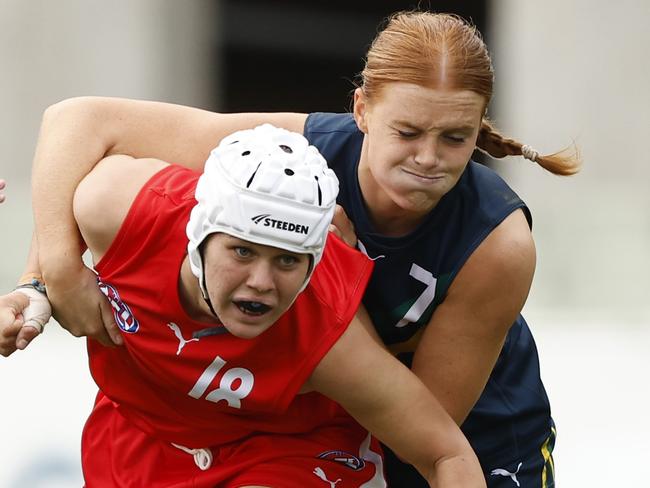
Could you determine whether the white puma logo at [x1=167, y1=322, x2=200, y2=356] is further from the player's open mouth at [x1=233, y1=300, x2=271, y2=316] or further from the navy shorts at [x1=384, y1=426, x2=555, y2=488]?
the navy shorts at [x1=384, y1=426, x2=555, y2=488]

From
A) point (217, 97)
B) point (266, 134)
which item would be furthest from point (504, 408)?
point (217, 97)

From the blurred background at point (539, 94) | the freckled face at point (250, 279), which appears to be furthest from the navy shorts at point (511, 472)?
the blurred background at point (539, 94)

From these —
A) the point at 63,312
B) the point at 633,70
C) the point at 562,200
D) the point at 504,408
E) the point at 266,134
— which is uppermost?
the point at 266,134

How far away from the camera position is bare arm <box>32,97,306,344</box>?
3.00 m

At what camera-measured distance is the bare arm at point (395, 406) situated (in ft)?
9.53

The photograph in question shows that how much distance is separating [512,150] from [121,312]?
1007 mm

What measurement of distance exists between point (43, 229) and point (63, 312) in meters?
0.19

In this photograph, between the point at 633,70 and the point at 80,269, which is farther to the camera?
the point at 633,70

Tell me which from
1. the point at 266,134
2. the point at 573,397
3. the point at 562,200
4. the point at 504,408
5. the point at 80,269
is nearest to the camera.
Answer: the point at 266,134

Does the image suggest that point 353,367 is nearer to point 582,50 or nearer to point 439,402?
point 439,402

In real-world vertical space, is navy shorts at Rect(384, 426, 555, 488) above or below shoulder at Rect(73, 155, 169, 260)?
below

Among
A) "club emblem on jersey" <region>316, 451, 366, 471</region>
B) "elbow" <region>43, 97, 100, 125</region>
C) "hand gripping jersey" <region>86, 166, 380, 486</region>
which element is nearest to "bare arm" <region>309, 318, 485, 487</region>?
"hand gripping jersey" <region>86, 166, 380, 486</region>

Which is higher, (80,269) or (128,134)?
(128,134)

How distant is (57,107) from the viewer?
321 centimetres
